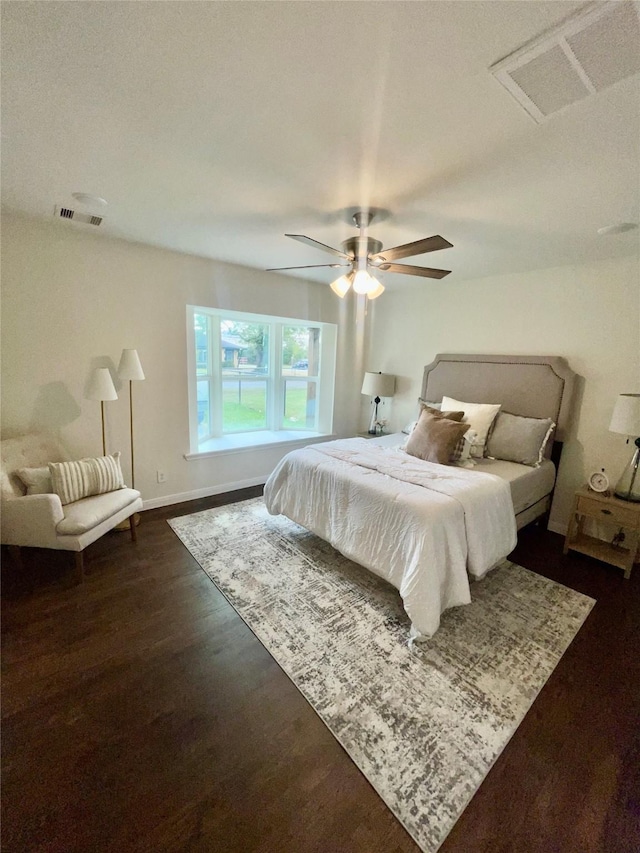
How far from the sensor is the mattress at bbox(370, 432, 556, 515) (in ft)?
8.40

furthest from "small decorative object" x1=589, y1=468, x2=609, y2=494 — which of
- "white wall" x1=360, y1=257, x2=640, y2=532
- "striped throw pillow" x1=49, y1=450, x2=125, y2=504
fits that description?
"striped throw pillow" x1=49, y1=450, x2=125, y2=504

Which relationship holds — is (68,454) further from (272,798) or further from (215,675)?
(272,798)

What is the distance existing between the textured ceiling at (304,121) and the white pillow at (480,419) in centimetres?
142

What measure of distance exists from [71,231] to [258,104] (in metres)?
2.19

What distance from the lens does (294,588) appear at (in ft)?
7.29

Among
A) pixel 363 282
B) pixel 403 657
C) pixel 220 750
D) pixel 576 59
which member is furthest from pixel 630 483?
pixel 220 750

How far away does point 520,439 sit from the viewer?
9.59 feet

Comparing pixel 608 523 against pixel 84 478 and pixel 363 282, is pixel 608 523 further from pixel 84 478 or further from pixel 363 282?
pixel 84 478

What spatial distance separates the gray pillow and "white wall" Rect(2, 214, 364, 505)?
8.39 feet

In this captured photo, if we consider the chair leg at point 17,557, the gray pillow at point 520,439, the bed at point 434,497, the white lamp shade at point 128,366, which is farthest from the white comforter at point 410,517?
the chair leg at point 17,557

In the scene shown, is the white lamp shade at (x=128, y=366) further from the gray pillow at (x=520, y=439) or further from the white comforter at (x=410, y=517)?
the gray pillow at (x=520, y=439)

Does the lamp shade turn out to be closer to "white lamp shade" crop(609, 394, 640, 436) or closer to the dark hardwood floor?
"white lamp shade" crop(609, 394, 640, 436)

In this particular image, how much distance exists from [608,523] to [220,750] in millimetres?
3032

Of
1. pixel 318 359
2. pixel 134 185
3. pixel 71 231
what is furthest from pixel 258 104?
pixel 318 359
